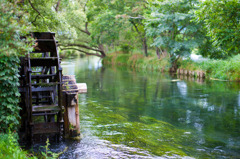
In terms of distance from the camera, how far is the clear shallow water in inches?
263

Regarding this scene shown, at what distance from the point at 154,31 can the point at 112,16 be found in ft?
23.7

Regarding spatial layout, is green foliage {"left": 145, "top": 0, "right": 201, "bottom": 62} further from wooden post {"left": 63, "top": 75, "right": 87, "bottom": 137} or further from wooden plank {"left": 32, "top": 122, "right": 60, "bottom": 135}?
wooden plank {"left": 32, "top": 122, "right": 60, "bottom": 135}

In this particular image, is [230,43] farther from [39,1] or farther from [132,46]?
[132,46]

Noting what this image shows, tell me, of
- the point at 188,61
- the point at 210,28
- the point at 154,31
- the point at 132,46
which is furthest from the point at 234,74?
the point at 132,46

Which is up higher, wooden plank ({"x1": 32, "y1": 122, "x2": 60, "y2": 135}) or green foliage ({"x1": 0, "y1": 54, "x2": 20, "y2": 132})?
green foliage ({"x1": 0, "y1": 54, "x2": 20, "y2": 132})

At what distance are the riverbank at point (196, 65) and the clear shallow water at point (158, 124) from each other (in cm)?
362

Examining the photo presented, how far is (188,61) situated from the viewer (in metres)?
23.6

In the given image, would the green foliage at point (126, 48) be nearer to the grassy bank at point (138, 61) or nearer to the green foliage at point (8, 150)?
the grassy bank at point (138, 61)

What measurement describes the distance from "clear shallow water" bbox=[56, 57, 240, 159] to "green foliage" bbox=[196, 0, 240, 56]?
2959 mm

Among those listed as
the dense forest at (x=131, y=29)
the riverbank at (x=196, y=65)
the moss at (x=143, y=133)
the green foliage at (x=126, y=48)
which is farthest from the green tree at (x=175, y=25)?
the moss at (x=143, y=133)

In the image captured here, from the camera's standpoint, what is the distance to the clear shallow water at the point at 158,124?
6.67 meters

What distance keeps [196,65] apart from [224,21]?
13.2 m

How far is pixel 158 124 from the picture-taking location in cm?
912

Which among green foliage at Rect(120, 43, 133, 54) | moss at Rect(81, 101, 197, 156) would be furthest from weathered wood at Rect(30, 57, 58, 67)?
green foliage at Rect(120, 43, 133, 54)
